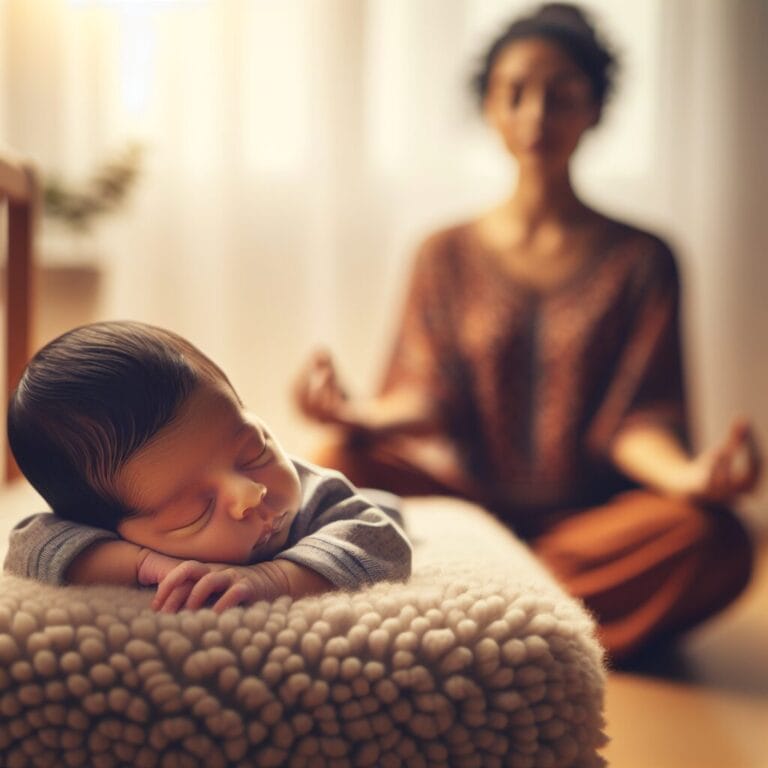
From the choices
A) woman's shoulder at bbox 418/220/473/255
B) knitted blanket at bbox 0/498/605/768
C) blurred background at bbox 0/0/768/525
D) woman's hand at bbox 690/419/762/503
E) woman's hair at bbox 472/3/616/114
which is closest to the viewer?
knitted blanket at bbox 0/498/605/768

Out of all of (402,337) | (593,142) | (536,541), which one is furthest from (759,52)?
(536,541)

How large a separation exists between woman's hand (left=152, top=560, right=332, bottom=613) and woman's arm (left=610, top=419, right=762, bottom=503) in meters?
0.63

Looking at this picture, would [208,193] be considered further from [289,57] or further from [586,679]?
[586,679]

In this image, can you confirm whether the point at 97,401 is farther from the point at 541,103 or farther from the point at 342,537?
the point at 541,103

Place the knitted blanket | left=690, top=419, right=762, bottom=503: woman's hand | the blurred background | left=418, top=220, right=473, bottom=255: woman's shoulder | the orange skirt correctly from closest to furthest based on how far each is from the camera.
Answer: the knitted blanket → left=690, top=419, right=762, bottom=503: woman's hand → the orange skirt → left=418, top=220, right=473, bottom=255: woman's shoulder → the blurred background

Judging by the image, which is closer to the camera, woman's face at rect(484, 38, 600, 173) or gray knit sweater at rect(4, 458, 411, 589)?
gray knit sweater at rect(4, 458, 411, 589)

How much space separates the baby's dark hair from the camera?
0.54 meters

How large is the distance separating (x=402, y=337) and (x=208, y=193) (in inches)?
25.8

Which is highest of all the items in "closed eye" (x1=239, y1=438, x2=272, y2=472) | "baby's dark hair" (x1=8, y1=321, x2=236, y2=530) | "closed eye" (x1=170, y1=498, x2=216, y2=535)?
"baby's dark hair" (x1=8, y1=321, x2=236, y2=530)

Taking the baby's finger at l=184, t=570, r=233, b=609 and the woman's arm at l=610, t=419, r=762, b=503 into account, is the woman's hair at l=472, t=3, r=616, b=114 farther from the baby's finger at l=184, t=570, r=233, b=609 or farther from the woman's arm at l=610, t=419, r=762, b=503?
the baby's finger at l=184, t=570, r=233, b=609

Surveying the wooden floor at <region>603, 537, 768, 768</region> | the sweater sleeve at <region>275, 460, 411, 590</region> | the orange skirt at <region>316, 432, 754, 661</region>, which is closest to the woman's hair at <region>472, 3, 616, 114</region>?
the orange skirt at <region>316, 432, 754, 661</region>

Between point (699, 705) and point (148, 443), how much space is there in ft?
2.45

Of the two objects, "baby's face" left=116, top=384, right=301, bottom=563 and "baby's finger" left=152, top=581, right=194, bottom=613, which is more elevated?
"baby's face" left=116, top=384, right=301, bottom=563

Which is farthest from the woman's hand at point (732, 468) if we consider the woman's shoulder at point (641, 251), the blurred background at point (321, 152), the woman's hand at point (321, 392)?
the blurred background at point (321, 152)
